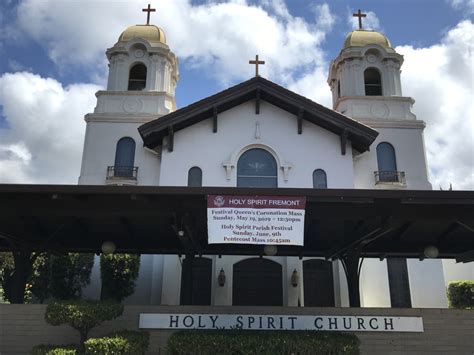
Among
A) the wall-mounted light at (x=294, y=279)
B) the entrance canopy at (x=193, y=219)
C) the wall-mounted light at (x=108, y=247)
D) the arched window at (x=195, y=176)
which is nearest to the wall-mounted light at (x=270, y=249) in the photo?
the entrance canopy at (x=193, y=219)

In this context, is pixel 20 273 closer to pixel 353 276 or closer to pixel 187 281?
pixel 187 281

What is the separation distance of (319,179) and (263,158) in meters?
2.42

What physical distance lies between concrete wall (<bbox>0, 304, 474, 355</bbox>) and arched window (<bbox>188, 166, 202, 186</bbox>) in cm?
823

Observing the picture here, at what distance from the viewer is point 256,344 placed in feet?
30.7

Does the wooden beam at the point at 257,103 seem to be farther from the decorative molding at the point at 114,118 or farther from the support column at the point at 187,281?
the support column at the point at 187,281

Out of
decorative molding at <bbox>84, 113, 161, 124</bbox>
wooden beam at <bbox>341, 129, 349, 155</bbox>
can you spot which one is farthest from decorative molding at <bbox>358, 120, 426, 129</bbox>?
decorative molding at <bbox>84, 113, 161, 124</bbox>

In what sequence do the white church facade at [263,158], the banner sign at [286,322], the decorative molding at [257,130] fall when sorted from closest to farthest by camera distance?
the banner sign at [286,322], the white church facade at [263,158], the decorative molding at [257,130]

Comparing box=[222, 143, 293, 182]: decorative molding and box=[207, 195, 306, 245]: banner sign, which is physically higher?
box=[222, 143, 293, 182]: decorative molding

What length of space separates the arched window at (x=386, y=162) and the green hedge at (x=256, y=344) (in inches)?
524

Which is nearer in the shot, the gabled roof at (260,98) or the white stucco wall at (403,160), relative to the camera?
the gabled roof at (260,98)

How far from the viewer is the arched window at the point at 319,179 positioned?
62.2ft

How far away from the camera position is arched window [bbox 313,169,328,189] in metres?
19.0

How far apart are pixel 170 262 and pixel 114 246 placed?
4.22 meters

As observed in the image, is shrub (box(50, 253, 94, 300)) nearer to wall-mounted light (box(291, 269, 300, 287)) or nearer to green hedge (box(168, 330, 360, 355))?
wall-mounted light (box(291, 269, 300, 287))
